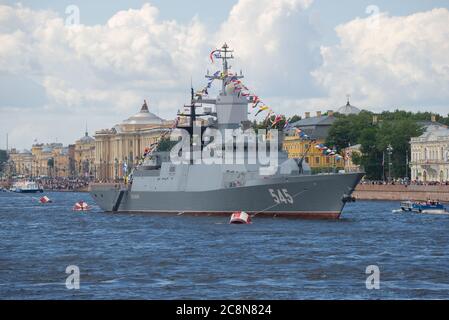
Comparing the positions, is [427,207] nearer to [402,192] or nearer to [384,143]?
[402,192]

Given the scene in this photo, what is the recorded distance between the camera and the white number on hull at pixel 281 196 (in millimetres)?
60188

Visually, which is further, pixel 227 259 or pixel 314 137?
pixel 314 137

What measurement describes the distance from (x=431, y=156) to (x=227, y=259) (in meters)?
85.9

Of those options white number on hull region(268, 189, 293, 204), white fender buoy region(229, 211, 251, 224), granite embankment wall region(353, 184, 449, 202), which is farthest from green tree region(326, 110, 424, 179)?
white fender buoy region(229, 211, 251, 224)

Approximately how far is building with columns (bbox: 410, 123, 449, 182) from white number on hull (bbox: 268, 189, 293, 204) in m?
56.8

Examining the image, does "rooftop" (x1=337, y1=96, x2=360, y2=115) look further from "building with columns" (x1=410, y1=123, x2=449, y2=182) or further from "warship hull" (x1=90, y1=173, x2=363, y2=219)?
"warship hull" (x1=90, y1=173, x2=363, y2=219)

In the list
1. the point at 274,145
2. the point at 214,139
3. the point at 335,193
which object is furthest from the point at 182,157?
the point at 335,193

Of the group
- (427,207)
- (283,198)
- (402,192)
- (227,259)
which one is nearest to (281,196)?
(283,198)

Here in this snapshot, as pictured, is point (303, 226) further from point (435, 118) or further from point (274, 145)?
point (435, 118)

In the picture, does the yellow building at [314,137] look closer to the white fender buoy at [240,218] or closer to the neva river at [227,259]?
the neva river at [227,259]

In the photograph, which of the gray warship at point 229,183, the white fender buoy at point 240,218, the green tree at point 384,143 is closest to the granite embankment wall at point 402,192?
the green tree at point 384,143

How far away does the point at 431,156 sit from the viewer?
393 feet

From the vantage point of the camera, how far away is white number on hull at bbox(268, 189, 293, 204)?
6019 cm

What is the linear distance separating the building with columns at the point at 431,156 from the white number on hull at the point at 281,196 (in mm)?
56761
